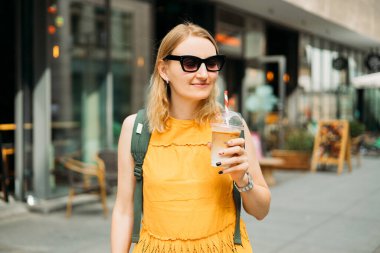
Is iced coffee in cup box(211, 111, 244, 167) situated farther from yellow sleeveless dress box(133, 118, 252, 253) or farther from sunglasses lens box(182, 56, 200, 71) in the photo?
sunglasses lens box(182, 56, 200, 71)

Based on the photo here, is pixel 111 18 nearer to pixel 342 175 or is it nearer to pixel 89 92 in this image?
pixel 89 92

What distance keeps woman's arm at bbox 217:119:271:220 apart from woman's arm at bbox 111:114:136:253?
1.54 ft

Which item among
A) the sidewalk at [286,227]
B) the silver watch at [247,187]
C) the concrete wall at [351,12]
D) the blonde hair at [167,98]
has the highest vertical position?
the concrete wall at [351,12]

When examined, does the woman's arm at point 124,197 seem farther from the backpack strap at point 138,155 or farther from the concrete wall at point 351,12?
the concrete wall at point 351,12

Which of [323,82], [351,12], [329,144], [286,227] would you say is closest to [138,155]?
[286,227]

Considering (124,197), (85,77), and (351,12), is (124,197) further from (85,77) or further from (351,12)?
(351,12)

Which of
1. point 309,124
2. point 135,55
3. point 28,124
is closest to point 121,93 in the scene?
point 135,55

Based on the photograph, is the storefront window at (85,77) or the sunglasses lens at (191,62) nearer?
the sunglasses lens at (191,62)

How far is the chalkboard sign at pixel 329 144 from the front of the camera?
12.8m

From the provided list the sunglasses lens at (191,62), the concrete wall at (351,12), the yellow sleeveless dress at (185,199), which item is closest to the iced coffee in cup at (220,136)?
the yellow sleeveless dress at (185,199)

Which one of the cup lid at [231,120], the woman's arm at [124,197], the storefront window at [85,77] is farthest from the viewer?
the storefront window at [85,77]

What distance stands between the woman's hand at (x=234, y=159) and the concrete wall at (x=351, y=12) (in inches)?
482

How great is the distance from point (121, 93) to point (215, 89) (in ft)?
26.2

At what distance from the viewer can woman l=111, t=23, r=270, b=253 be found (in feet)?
6.81
